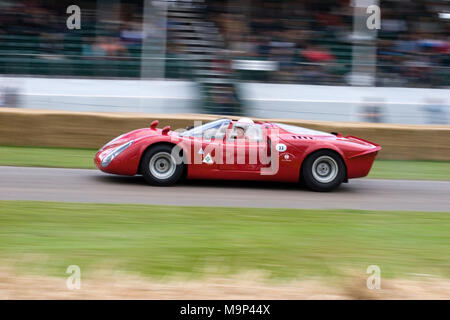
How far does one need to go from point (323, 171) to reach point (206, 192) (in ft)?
5.86

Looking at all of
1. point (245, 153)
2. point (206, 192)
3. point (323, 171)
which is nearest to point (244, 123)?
point (245, 153)

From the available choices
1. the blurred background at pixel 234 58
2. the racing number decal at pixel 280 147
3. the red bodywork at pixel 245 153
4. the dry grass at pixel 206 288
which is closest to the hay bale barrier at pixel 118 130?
the blurred background at pixel 234 58

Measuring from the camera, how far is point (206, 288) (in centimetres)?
447

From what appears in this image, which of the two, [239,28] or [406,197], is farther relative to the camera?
[239,28]

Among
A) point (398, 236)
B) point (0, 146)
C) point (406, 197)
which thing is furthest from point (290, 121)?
point (398, 236)

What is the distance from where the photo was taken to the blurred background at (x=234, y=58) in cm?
1405

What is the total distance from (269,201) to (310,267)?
3.00 meters

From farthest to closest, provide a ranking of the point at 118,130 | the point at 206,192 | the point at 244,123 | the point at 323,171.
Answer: the point at 118,130, the point at 323,171, the point at 244,123, the point at 206,192

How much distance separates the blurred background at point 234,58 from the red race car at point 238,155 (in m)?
4.77

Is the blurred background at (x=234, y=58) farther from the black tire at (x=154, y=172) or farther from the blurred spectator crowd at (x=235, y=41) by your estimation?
the black tire at (x=154, y=172)

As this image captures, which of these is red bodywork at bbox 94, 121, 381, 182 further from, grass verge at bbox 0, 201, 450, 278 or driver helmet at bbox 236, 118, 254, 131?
grass verge at bbox 0, 201, 450, 278

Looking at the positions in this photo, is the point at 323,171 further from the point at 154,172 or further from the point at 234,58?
the point at 234,58

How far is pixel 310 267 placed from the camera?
5250 millimetres
